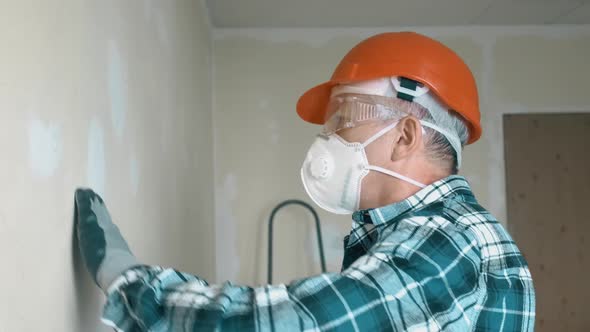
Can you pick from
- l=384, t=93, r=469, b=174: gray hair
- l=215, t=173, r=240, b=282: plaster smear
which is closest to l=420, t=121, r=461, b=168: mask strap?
l=384, t=93, r=469, b=174: gray hair

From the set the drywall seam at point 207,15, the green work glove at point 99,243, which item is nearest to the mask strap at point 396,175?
the green work glove at point 99,243

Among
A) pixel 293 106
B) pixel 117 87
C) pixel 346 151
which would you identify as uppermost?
pixel 293 106

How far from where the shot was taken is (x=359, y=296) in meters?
0.84

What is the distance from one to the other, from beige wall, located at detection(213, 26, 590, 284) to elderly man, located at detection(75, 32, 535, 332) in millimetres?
2185

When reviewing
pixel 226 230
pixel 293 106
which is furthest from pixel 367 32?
pixel 226 230

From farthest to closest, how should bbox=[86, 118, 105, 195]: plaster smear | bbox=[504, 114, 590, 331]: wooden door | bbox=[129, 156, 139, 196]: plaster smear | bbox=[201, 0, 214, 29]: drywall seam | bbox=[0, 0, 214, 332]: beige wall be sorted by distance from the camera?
bbox=[504, 114, 590, 331]: wooden door → bbox=[201, 0, 214, 29]: drywall seam → bbox=[129, 156, 139, 196]: plaster smear → bbox=[86, 118, 105, 195]: plaster smear → bbox=[0, 0, 214, 332]: beige wall

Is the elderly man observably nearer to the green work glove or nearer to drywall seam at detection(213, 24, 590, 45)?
the green work glove

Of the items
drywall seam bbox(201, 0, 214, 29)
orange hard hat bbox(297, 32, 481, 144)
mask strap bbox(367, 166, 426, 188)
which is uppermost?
drywall seam bbox(201, 0, 214, 29)

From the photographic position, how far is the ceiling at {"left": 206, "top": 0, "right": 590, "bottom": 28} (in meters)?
3.35

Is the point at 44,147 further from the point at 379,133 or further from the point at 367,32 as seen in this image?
the point at 367,32

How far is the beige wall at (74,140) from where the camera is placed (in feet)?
2.35

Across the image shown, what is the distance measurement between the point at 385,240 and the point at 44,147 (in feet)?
1.80

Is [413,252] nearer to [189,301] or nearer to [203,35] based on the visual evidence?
[189,301]

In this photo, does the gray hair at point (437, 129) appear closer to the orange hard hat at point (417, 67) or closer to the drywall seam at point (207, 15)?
the orange hard hat at point (417, 67)
